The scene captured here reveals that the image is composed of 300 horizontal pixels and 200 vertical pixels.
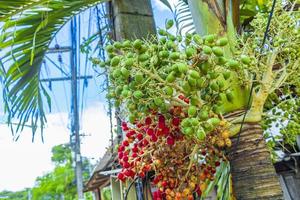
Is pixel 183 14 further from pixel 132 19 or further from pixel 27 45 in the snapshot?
pixel 27 45

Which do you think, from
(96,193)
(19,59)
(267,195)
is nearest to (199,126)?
(267,195)

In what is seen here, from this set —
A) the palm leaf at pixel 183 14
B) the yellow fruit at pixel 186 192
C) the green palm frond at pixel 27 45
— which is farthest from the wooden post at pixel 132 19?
the yellow fruit at pixel 186 192

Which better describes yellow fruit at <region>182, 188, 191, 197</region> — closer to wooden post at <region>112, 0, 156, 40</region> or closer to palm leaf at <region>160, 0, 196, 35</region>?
wooden post at <region>112, 0, 156, 40</region>

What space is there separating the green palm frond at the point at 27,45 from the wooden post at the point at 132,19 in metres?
0.11

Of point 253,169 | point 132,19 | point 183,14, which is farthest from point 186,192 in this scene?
point 183,14

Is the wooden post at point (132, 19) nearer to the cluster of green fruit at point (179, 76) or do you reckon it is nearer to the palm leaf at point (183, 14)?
the palm leaf at point (183, 14)

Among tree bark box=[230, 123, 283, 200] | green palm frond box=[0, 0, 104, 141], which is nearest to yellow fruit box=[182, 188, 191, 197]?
tree bark box=[230, 123, 283, 200]

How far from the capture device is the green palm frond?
1400mm

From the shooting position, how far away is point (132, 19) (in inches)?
62.4

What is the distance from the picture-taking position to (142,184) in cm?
143

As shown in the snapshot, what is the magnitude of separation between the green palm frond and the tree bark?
0.81 metres

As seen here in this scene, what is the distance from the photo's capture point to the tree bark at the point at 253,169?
3.07 ft

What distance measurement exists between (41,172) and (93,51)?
68.5 ft

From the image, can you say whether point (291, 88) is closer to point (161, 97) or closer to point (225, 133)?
point (225, 133)
